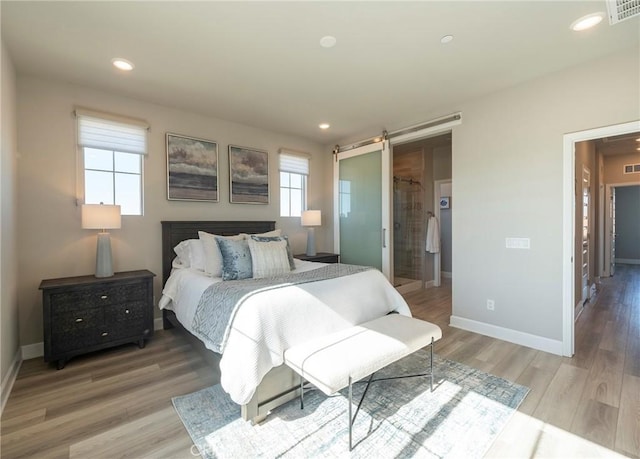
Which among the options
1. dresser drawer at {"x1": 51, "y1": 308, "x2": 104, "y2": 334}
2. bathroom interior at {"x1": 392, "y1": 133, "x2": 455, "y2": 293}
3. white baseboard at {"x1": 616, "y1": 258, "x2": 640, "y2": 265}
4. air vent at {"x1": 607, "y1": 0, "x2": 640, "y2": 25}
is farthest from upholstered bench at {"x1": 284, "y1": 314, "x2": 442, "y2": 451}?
white baseboard at {"x1": 616, "y1": 258, "x2": 640, "y2": 265}

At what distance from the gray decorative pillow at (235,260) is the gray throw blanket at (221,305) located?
0.19 m

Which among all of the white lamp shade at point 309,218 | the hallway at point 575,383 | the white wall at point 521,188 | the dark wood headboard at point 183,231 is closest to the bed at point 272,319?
the dark wood headboard at point 183,231

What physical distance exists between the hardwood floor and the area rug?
103mm

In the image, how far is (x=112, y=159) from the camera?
321 centimetres

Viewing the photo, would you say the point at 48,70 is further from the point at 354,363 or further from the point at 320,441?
the point at 320,441

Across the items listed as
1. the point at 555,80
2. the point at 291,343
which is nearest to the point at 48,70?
the point at 291,343

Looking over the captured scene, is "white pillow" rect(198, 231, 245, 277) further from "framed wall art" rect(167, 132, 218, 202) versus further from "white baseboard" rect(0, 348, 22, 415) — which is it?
"white baseboard" rect(0, 348, 22, 415)

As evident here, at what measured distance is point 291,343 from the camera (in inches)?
77.3

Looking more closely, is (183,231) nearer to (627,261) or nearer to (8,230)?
(8,230)

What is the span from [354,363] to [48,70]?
12.0ft

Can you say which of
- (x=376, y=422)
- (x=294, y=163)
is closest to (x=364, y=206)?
(x=294, y=163)

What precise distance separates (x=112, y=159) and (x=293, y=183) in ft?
8.05

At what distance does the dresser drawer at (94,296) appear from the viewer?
2551 mm

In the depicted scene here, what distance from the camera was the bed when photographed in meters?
1.81
